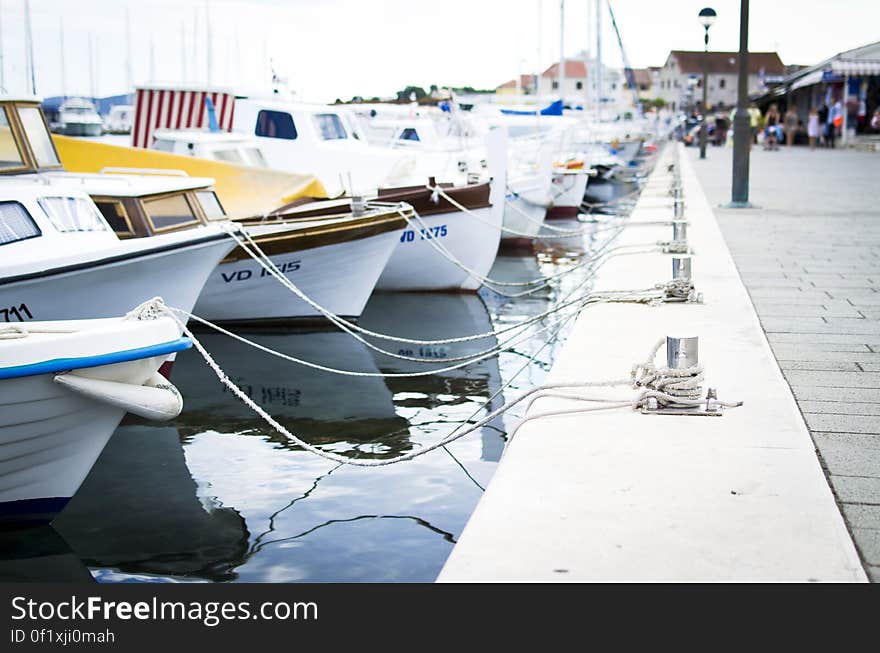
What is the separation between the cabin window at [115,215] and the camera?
34.2 feet

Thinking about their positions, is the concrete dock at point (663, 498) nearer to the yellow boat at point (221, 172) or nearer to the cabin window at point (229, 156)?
the yellow boat at point (221, 172)

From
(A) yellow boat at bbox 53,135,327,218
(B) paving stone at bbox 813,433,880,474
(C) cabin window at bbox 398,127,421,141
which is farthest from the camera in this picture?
(C) cabin window at bbox 398,127,421,141

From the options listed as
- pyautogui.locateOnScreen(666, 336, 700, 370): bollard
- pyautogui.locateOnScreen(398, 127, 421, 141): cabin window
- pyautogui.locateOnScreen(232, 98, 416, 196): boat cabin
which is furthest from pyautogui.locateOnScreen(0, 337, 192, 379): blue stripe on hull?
pyautogui.locateOnScreen(398, 127, 421, 141): cabin window

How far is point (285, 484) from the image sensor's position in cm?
716

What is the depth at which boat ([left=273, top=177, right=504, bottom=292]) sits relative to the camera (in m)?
14.8

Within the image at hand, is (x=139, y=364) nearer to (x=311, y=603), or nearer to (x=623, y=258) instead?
(x=311, y=603)

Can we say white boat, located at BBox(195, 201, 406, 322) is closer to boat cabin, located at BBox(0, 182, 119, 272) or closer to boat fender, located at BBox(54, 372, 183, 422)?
boat cabin, located at BBox(0, 182, 119, 272)

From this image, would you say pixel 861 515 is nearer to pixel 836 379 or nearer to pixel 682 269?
pixel 836 379

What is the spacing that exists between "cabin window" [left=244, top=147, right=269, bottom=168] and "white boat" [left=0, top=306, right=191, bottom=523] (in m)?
11.3

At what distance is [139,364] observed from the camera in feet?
18.9

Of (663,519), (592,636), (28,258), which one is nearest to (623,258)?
(28,258)

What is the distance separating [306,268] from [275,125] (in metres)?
7.09

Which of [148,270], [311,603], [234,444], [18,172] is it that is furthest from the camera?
[18,172]

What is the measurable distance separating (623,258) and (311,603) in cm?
759
